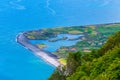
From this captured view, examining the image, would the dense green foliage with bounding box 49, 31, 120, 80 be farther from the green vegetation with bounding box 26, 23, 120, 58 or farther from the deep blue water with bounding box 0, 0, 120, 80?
the green vegetation with bounding box 26, 23, 120, 58

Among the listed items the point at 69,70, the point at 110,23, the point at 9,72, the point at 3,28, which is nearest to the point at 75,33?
the point at 110,23

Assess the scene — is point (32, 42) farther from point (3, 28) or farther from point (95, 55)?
point (95, 55)

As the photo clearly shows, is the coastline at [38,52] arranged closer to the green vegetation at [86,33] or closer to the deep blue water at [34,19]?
the deep blue water at [34,19]

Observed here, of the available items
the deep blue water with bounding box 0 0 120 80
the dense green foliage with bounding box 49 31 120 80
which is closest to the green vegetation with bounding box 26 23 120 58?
A: the deep blue water with bounding box 0 0 120 80

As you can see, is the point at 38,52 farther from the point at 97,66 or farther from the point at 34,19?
the point at 97,66

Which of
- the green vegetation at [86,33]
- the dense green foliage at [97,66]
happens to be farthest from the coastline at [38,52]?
the dense green foliage at [97,66]
